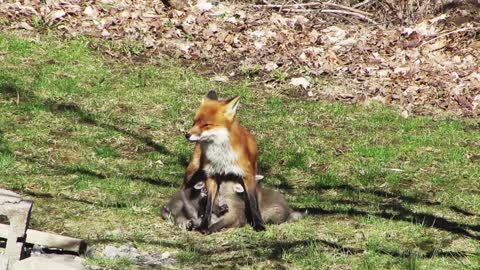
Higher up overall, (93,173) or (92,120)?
(92,120)

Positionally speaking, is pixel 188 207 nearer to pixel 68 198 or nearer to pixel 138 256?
pixel 138 256

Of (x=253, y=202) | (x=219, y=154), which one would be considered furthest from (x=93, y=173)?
(x=253, y=202)

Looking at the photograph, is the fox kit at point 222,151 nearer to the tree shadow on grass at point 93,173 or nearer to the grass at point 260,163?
the grass at point 260,163

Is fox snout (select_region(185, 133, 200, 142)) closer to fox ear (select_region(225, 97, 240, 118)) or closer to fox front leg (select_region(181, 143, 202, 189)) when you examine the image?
fox ear (select_region(225, 97, 240, 118))

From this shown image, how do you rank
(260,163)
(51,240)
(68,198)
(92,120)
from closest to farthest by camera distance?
(51,240)
(68,198)
(260,163)
(92,120)

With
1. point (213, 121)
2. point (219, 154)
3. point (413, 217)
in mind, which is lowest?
point (413, 217)

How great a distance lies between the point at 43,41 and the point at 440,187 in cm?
744

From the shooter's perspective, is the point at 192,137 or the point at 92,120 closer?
the point at 192,137

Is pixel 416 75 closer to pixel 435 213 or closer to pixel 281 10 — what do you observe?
pixel 281 10

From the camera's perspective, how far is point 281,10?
17156 millimetres

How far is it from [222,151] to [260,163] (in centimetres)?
264

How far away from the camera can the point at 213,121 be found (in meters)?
7.70

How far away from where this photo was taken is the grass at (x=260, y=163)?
7.44 metres

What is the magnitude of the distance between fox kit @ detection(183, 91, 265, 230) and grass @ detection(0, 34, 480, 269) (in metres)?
0.30
